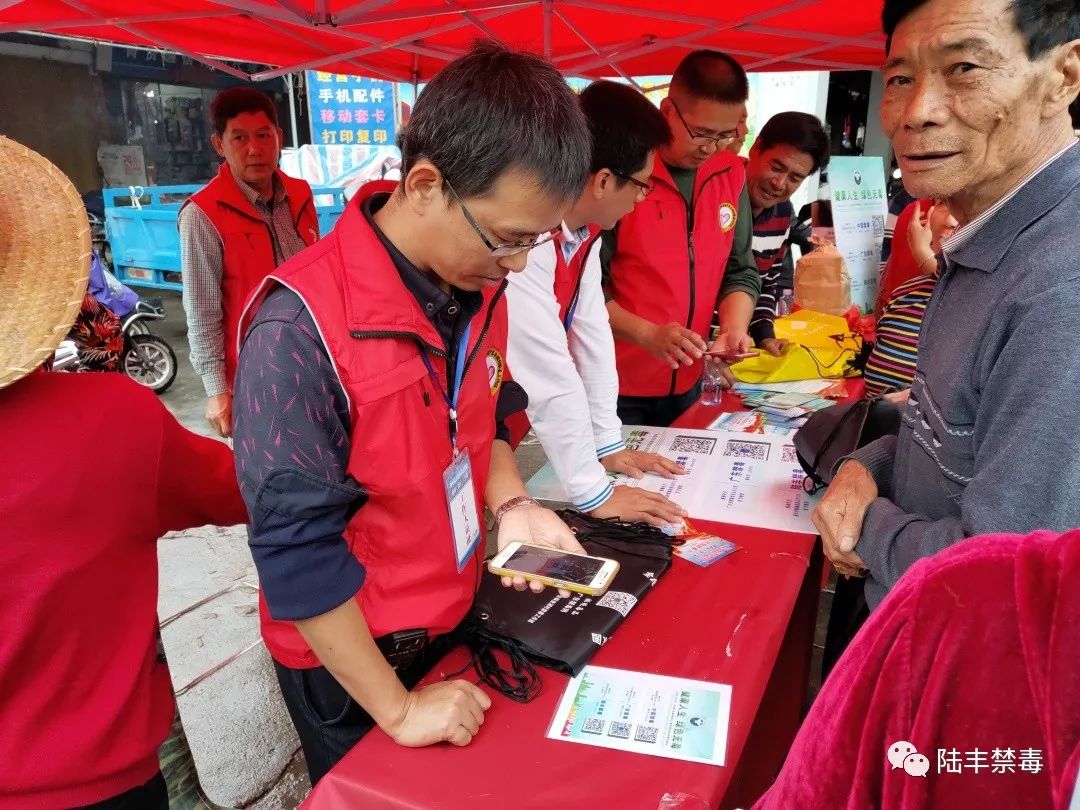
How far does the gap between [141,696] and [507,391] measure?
72 centimetres

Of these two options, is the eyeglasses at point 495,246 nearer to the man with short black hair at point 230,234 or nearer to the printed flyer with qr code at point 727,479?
the printed flyer with qr code at point 727,479

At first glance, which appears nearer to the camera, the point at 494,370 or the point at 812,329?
the point at 494,370

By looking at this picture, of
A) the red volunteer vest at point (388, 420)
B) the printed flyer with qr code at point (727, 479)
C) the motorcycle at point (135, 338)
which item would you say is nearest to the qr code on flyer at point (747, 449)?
the printed flyer with qr code at point (727, 479)

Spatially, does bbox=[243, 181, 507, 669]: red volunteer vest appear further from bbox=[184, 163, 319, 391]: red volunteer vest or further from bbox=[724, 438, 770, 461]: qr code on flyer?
bbox=[184, 163, 319, 391]: red volunteer vest

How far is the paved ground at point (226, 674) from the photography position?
2045mm

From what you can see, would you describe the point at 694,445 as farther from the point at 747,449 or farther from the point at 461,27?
the point at 461,27

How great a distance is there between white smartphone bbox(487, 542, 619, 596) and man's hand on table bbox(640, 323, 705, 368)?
1.02 meters

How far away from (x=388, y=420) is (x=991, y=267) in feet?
2.55

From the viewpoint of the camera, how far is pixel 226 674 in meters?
2.44

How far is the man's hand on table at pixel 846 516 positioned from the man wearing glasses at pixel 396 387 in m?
0.58

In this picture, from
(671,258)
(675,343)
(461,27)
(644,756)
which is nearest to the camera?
(644,756)

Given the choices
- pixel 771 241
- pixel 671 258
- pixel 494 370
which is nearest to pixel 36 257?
pixel 494 370

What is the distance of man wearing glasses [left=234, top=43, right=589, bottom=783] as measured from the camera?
842mm

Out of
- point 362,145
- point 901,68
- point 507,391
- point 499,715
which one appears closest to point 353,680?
point 499,715
